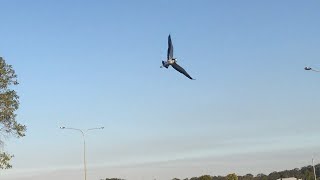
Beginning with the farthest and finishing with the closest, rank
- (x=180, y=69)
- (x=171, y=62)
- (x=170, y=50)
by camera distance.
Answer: (x=170, y=50) < (x=171, y=62) < (x=180, y=69)

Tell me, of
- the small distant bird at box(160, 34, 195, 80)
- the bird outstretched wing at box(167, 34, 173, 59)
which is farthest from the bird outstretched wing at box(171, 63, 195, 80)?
the bird outstretched wing at box(167, 34, 173, 59)

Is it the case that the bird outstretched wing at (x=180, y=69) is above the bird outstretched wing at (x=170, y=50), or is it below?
below

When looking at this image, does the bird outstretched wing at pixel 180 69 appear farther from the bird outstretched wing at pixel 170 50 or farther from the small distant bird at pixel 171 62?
the bird outstretched wing at pixel 170 50

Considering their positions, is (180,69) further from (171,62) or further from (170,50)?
(170,50)

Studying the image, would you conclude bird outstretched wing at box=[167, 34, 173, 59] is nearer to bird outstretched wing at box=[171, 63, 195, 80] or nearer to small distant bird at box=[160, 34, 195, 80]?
small distant bird at box=[160, 34, 195, 80]

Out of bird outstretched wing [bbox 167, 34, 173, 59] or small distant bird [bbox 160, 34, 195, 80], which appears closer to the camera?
small distant bird [bbox 160, 34, 195, 80]

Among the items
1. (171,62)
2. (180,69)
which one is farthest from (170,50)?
(180,69)

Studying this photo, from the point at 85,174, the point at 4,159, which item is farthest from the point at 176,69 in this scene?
the point at 85,174

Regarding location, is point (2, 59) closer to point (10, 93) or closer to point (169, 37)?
point (10, 93)

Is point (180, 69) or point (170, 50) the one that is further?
point (170, 50)

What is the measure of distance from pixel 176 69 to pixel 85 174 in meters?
50.8

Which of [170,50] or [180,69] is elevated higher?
[170,50]

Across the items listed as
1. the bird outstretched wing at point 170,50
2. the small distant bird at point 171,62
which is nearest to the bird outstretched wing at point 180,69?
the small distant bird at point 171,62

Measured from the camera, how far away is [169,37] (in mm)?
28391
